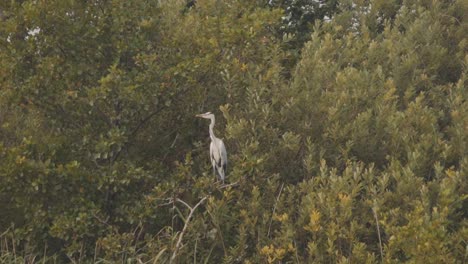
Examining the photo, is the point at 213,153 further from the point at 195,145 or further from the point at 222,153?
the point at 195,145

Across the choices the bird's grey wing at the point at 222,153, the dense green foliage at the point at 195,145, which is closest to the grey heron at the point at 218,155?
the bird's grey wing at the point at 222,153

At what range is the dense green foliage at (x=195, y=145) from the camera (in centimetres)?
709

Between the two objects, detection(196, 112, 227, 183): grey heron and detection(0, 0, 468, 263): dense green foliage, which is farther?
detection(196, 112, 227, 183): grey heron

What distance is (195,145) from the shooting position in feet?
26.7

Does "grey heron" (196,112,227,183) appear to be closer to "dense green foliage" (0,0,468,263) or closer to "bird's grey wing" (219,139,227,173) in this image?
"bird's grey wing" (219,139,227,173)

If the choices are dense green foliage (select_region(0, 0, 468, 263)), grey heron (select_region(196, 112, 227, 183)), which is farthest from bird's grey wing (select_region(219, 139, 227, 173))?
dense green foliage (select_region(0, 0, 468, 263))

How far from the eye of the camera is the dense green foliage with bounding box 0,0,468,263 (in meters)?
7.09

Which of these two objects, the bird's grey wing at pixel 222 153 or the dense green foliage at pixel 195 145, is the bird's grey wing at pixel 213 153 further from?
the dense green foliage at pixel 195 145

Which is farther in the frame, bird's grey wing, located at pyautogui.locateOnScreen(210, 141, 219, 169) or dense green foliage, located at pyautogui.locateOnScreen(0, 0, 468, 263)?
bird's grey wing, located at pyautogui.locateOnScreen(210, 141, 219, 169)

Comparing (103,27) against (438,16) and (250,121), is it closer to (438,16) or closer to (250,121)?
(250,121)

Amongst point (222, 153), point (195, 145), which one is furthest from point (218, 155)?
point (195, 145)

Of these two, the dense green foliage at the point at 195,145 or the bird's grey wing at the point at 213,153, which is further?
the bird's grey wing at the point at 213,153

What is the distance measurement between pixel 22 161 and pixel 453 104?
5210 millimetres

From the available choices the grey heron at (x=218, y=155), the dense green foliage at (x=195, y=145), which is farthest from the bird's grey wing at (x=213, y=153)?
the dense green foliage at (x=195, y=145)
